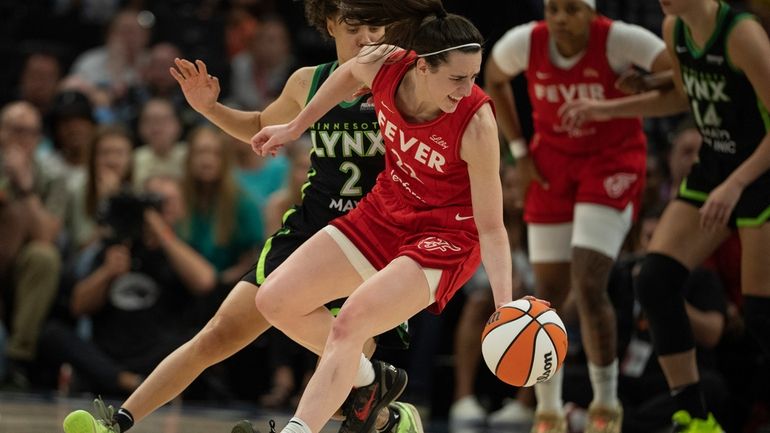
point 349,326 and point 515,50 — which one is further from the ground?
point 349,326

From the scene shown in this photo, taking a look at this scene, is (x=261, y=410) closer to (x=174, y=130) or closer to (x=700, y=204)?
(x=174, y=130)

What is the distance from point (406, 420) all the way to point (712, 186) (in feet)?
5.96

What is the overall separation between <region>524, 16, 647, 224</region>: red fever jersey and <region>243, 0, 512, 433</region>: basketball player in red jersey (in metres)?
1.79

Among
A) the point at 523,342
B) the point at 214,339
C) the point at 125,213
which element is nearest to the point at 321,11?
the point at 214,339

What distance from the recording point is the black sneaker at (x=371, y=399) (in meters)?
5.62

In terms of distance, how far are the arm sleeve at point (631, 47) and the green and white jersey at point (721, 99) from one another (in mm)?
455

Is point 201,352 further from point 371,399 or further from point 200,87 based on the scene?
point 200,87

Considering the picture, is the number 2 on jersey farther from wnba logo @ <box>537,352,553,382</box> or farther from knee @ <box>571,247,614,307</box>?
knee @ <box>571,247,614,307</box>

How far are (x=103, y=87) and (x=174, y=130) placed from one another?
5.48ft

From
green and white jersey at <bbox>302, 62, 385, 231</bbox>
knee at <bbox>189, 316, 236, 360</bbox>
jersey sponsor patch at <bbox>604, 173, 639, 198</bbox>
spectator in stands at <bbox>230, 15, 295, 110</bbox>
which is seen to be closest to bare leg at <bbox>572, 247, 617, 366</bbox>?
jersey sponsor patch at <bbox>604, 173, 639, 198</bbox>

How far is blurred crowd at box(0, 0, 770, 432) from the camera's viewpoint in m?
8.44

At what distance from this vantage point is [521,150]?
7.34m

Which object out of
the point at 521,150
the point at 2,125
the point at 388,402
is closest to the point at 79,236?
the point at 2,125

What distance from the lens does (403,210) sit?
17.7 ft
